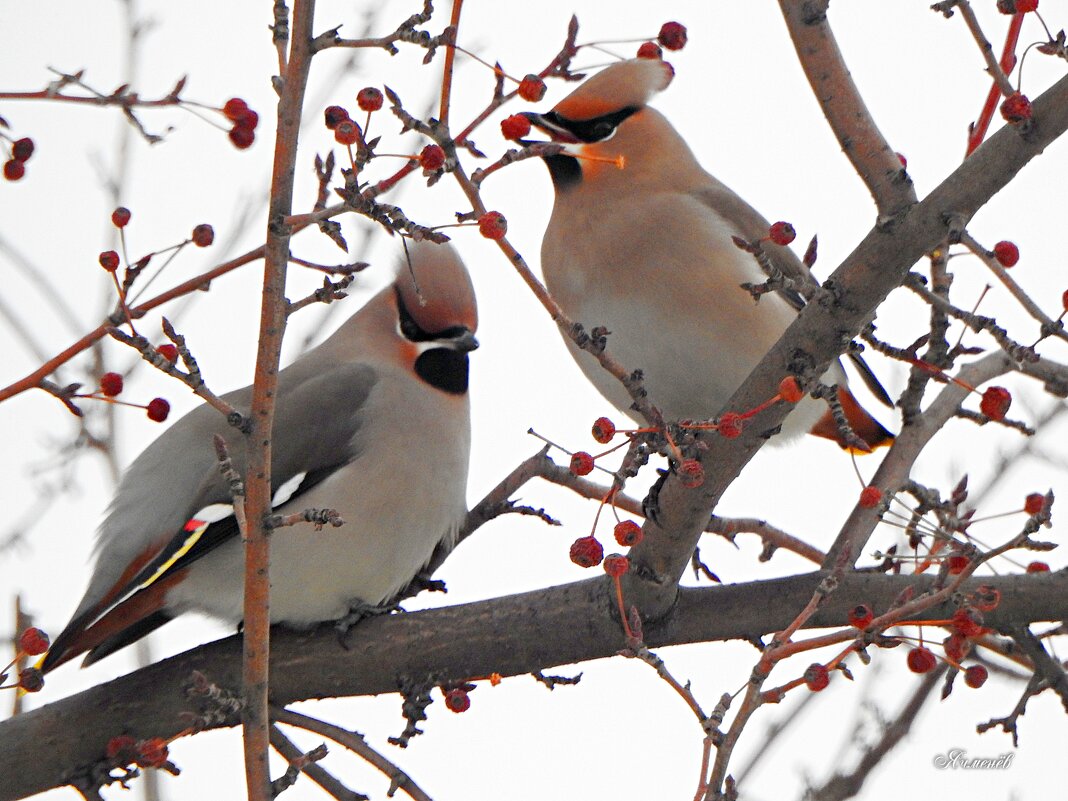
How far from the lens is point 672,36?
240 cm

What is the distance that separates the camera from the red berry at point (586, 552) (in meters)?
2.29

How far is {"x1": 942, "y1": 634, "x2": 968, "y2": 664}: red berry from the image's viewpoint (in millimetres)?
2314

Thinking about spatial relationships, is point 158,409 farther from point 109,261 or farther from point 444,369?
point 444,369

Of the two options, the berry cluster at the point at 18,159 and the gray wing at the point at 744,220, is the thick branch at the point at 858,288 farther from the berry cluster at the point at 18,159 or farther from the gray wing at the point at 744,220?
the gray wing at the point at 744,220

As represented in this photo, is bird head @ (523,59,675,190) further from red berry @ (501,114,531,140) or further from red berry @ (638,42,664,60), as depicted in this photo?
red berry @ (501,114,531,140)

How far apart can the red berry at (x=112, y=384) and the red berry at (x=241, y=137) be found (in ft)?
1.58

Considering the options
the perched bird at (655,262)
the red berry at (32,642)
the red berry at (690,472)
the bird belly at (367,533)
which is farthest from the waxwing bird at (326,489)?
the red berry at (690,472)

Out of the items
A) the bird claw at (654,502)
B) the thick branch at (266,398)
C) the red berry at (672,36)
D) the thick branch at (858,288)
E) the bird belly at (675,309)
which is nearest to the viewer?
the thick branch at (266,398)

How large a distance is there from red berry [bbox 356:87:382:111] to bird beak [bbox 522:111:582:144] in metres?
1.91

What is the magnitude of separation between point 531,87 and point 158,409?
97cm

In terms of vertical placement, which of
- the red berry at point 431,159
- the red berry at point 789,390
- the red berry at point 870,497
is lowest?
the red berry at point 789,390

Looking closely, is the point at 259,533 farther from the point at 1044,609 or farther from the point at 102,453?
the point at 102,453

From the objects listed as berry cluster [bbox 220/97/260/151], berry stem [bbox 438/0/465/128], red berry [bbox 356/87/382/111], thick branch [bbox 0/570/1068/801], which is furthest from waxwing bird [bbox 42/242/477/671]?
berry stem [bbox 438/0/465/128]

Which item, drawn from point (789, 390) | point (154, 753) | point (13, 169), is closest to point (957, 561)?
point (789, 390)
